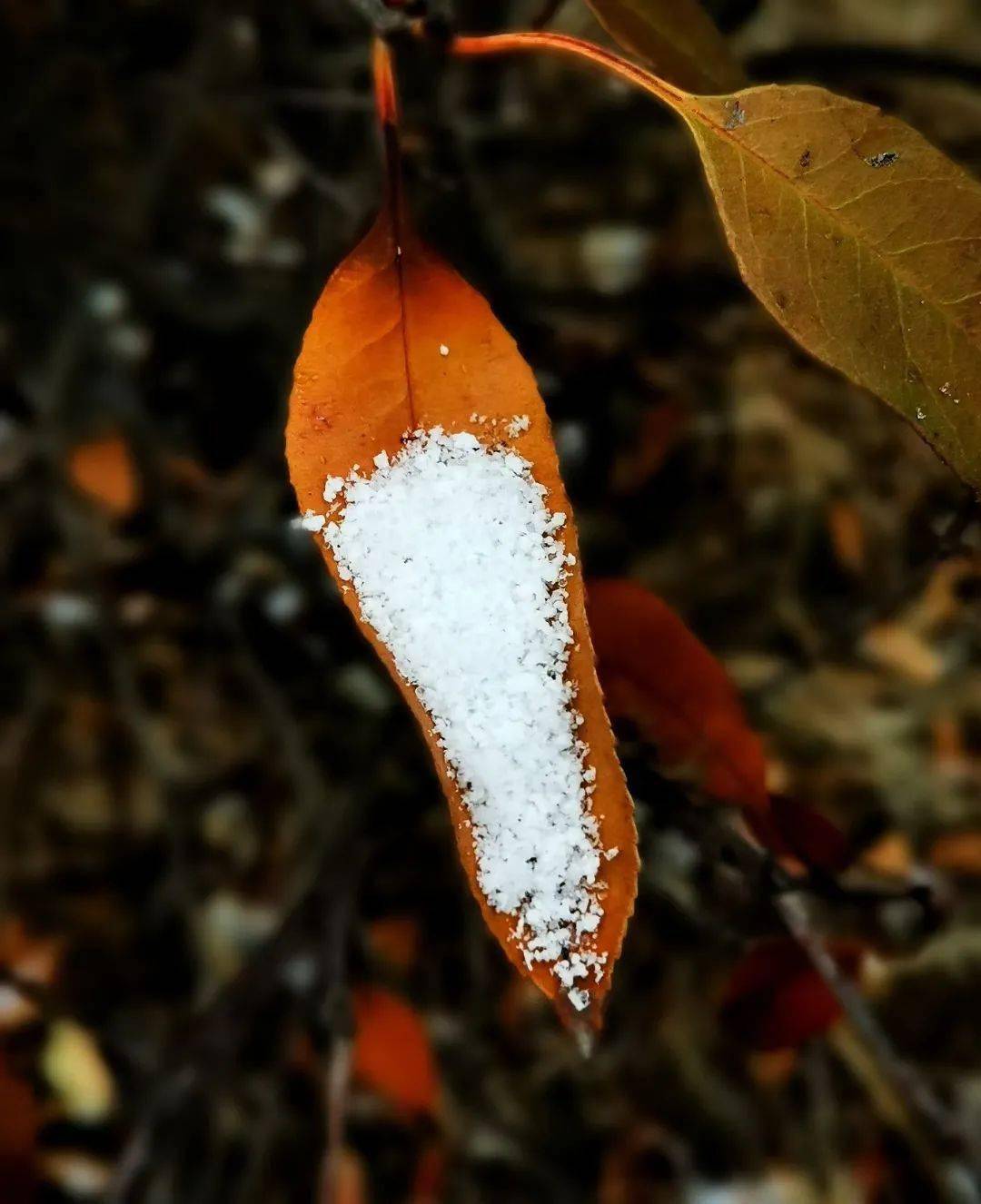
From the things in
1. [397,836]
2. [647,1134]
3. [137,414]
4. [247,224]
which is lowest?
[647,1134]

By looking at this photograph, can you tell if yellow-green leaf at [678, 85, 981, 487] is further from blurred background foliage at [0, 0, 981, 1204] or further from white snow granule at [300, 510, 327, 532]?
blurred background foliage at [0, 0, 981, 1204]

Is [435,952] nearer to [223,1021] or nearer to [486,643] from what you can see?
[223,1021]

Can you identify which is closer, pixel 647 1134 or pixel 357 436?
pixel 357 436

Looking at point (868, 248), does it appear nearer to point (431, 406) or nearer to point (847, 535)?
point (431, 406)

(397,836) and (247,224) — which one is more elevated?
(247,224)

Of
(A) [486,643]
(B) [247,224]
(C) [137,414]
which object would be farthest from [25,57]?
(A) [486,643]

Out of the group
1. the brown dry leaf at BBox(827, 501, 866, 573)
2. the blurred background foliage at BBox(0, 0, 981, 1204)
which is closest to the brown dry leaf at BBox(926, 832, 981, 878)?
the blurred background foliage at BBox(0, 0, 981, 1204)
